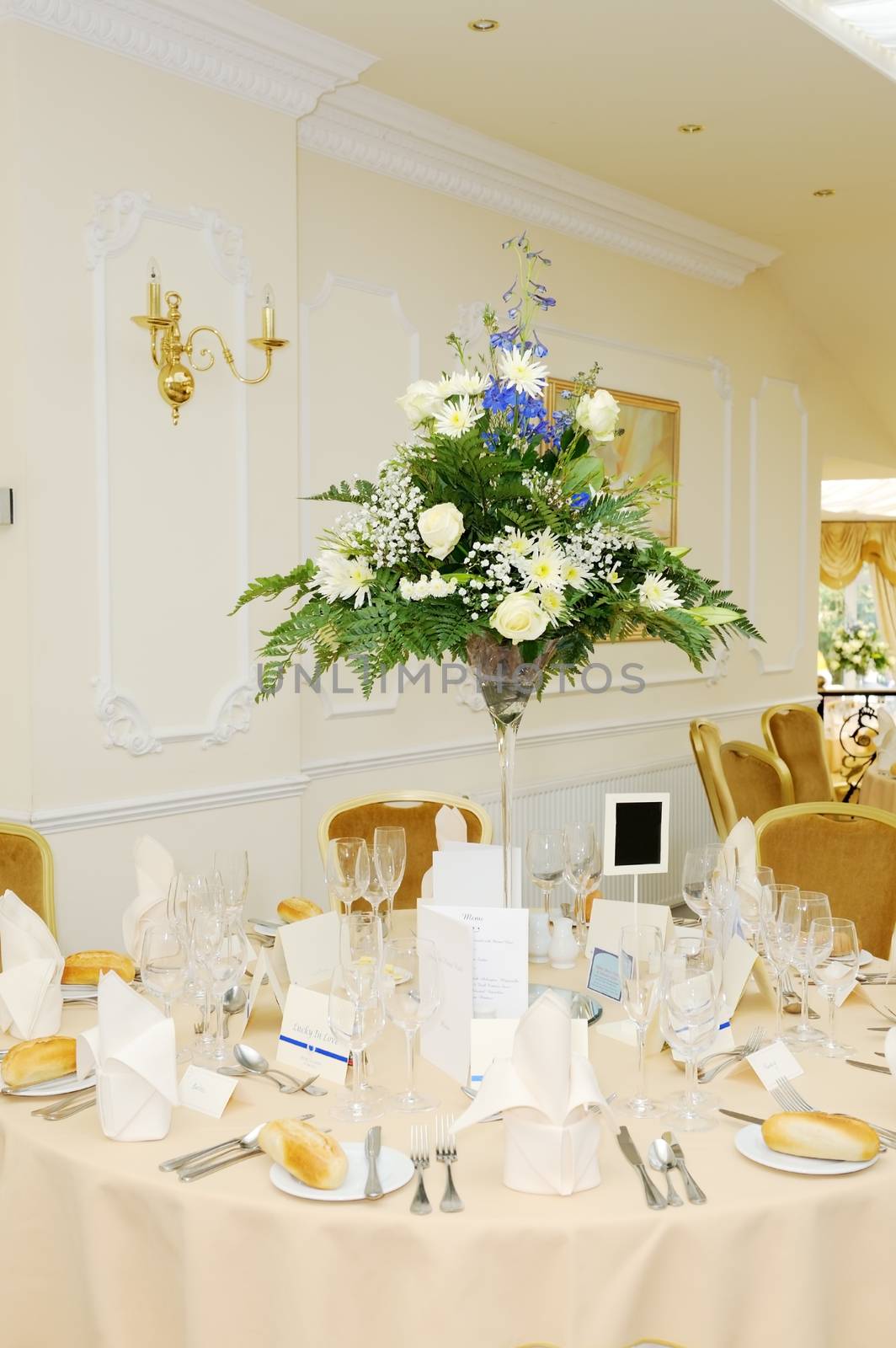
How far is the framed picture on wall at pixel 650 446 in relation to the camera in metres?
5.54

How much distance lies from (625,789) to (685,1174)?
4063mm

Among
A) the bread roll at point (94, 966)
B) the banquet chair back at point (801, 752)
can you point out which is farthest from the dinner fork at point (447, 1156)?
the banquet chair back at point (801, 752)

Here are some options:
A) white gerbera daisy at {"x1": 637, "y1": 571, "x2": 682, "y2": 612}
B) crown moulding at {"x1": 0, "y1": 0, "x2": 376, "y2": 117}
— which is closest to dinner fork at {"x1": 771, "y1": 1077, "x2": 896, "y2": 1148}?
white gerbera daisy at {"x1": 637, "y1": 571, "x2": 682, "y2": 612}

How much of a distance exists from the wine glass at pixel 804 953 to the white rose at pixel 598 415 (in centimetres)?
85

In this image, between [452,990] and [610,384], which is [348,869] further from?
[610,384]

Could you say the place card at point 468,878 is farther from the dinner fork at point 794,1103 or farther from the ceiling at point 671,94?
the ceiling at point 671,94

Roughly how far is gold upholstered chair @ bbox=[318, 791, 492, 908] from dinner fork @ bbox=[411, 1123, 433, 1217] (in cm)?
168

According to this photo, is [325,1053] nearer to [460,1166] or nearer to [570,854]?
[460,1166]

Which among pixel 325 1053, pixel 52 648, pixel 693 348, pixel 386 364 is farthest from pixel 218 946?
pixel 693 348

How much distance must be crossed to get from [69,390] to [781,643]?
4.57 meters

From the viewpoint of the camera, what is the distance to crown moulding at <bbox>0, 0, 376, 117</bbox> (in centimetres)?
327

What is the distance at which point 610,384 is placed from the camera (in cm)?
553

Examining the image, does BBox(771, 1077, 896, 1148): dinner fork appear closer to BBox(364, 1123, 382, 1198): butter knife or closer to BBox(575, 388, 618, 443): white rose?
BBox(364, 1123, 382, 1198): butter knife

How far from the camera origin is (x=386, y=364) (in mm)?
4465
